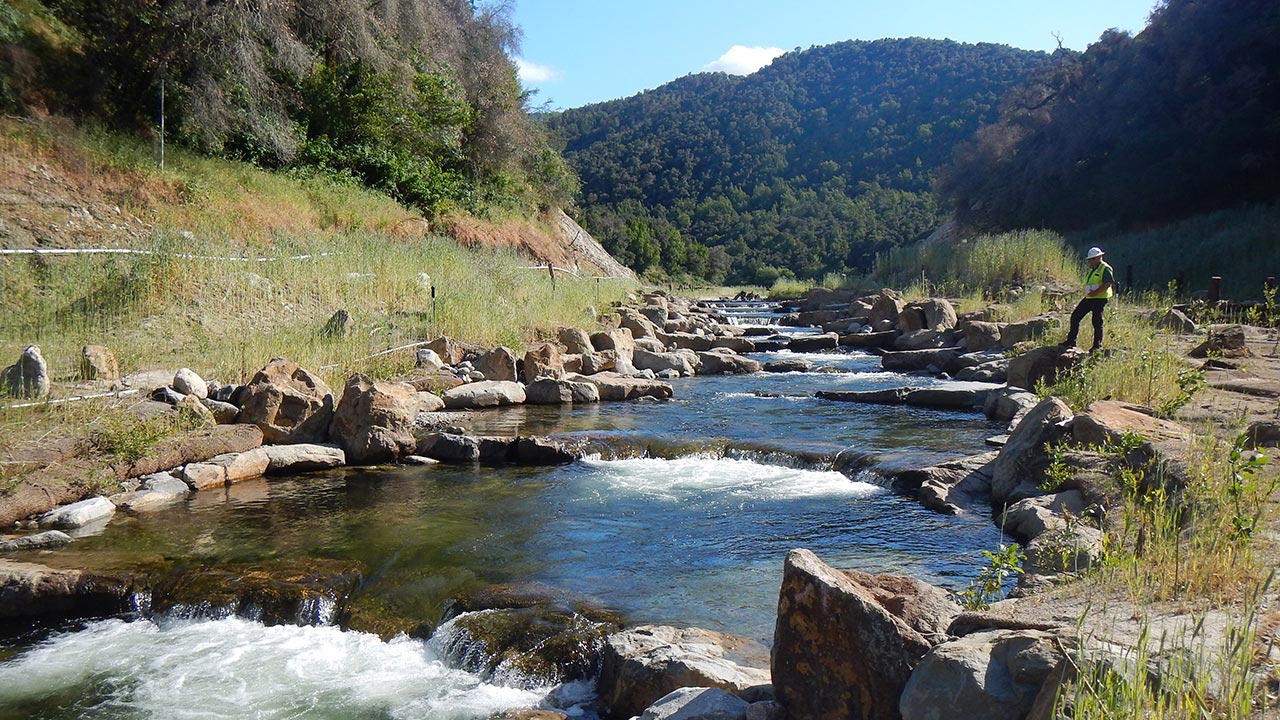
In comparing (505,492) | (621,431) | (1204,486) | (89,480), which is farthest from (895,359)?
(89,480)

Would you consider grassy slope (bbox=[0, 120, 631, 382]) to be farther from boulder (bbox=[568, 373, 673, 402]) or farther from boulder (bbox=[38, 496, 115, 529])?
boulder (bbox=[38, 496, 115, 529])

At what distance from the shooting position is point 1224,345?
11.9 m

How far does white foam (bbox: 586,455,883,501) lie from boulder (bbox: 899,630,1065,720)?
4979mm

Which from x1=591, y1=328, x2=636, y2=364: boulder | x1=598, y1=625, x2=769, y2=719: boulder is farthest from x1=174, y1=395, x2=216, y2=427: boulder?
x1=591, y1=328, x2=636, y2=364: boulder

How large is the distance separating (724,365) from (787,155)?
232ft

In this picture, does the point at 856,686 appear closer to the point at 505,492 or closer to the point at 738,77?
the point at 505,492

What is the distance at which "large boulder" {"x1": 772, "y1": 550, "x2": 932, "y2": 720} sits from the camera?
11.5ft

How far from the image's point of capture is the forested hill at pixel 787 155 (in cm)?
6994

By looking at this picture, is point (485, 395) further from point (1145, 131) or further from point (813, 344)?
point (1145, 131)

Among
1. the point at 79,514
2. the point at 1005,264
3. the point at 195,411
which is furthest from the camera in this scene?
the point at 1005,264

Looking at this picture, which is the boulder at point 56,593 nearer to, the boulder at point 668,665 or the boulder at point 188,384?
the boulder at point 668,665

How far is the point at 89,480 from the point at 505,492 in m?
3.57

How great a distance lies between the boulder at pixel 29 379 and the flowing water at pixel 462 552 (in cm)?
186

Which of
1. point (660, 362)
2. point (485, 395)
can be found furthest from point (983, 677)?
point (660, 362)
